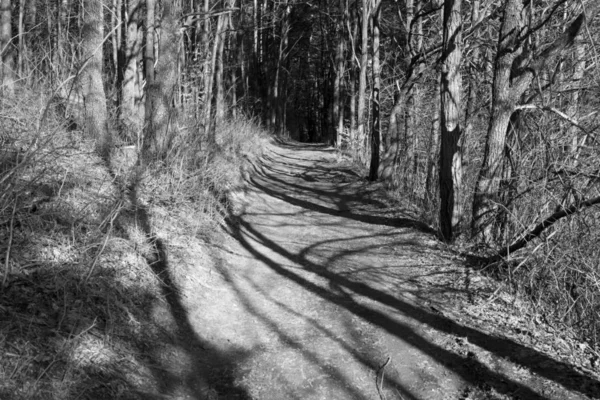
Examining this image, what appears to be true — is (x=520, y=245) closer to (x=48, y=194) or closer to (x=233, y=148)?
(x=48, y=194)

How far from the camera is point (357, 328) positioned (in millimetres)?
5117

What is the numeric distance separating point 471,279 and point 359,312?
5.14ft

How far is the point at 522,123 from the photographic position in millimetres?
7086

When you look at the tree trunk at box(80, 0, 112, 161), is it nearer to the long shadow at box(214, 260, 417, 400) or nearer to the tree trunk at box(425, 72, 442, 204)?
the long shadow at box(214, 260, 417, 400)

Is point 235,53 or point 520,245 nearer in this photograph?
point 520,245

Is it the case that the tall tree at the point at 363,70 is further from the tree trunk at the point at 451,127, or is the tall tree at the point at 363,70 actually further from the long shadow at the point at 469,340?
the long shadow at the point at 469,340

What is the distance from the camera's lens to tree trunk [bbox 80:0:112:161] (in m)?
6.75

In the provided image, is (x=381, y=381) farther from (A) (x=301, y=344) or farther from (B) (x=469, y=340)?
Answer: (B) (x=469, y=340)

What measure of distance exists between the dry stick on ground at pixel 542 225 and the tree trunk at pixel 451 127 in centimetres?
139

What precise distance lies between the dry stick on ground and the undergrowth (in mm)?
4011

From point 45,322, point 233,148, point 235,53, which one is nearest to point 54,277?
point 45,322

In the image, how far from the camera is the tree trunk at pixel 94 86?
6.75 meters

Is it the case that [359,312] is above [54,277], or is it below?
below

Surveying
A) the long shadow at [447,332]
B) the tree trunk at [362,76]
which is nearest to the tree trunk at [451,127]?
the long shadow at [447,332]
